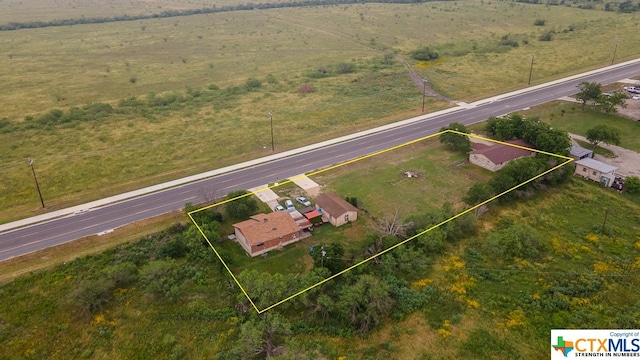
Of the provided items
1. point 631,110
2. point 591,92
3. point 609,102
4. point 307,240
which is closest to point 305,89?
point 591,92

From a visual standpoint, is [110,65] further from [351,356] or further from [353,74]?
[351,356]

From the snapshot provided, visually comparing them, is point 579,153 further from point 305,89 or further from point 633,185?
point 305,89

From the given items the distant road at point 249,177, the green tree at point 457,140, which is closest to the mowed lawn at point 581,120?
the distant road at point 249,177

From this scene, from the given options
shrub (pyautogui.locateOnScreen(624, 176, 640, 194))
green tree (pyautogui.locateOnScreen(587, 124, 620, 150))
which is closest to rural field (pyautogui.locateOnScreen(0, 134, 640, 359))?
shrub (pyautogui.locateOnScreen(624, 176, 640, 194))

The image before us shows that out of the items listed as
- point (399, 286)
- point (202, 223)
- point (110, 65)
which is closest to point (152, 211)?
point (202, 223)

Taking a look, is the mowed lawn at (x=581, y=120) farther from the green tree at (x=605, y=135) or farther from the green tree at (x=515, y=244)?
the green tree at (x=515, y=244)
